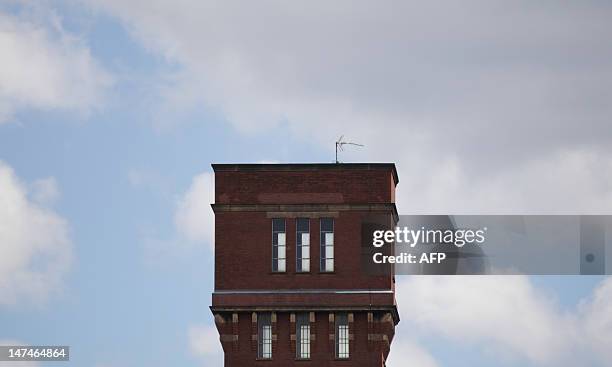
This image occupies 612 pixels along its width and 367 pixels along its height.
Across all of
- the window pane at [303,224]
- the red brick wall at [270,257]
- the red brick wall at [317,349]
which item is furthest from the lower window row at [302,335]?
the window pane at [303,224]

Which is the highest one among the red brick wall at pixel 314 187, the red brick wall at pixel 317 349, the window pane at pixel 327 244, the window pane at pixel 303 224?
the red brick wall at pixel 314 187

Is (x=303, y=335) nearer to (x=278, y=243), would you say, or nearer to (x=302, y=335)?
(x=302, y=335)

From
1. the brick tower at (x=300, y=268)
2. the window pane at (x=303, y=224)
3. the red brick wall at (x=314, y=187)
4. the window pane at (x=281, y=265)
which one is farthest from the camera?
the red brick wall at (x=314, y=187)

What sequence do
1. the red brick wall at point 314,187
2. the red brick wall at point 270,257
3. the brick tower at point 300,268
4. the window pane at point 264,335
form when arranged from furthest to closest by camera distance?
the red brick wall at point 314,187
the red brick wall at point 270,257
the window pane at point 264,335
the brick tower at point 300,268

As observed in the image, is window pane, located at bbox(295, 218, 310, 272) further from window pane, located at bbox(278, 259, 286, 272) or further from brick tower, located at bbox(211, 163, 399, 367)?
window pane, located at bbox(278, 259, 286, 272)

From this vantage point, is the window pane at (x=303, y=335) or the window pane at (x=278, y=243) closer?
the window pane at (x=303, y=335)

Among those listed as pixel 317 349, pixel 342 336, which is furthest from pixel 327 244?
pixel 317 349

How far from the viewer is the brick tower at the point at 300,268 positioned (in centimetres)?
8538

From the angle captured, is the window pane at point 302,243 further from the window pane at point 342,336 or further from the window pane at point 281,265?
the window pane at point 342,336

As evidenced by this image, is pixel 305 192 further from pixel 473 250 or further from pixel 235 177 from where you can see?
pixel 473 250

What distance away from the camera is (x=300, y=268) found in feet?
283

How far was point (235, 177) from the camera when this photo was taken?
288 ft

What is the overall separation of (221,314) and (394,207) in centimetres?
1268

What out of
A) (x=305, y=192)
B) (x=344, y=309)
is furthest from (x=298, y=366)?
(x=305, y=192)
